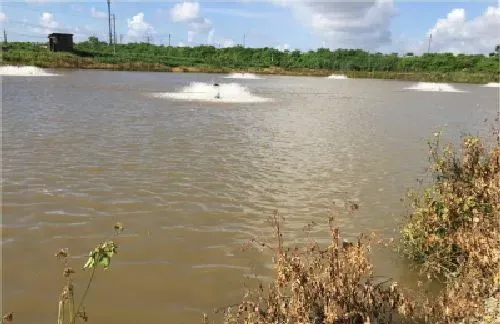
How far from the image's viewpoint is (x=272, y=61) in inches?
3799

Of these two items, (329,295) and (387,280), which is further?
(387,280)

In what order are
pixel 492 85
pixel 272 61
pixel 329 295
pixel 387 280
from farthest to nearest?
pixel 272 61 < pixel 492 85 < pixel 387 280 < pixel 329 295

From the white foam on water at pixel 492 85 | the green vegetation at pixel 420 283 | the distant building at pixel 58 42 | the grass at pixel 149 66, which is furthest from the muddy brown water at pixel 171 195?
the distant building at pixel 58 42

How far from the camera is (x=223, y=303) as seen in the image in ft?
18.2

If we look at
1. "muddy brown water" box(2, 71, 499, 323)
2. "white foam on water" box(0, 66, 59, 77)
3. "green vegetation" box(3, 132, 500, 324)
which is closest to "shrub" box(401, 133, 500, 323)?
"green vegetation" box(3, 132, 500, 324)

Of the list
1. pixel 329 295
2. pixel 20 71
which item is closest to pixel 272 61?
pixel 20 71

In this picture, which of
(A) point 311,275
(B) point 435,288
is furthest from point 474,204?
(A) point 311,275

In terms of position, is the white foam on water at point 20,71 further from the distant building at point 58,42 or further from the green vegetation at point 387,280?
the green vegetation at point 387,280

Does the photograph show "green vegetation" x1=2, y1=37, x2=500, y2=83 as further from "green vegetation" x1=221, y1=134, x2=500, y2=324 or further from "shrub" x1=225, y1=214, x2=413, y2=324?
"shrub" x1=225, y1=214, x2=413, y2=324

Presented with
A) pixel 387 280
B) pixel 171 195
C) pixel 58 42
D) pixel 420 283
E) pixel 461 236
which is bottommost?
pixel 171 195

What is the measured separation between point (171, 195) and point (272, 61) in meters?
90.0

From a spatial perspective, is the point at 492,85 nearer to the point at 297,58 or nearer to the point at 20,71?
the point at 297,58

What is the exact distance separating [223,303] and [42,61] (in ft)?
207

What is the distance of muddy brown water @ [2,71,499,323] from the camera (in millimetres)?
5809
